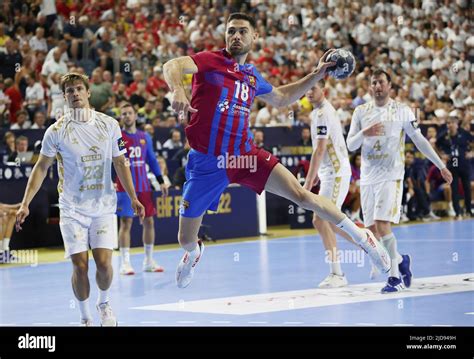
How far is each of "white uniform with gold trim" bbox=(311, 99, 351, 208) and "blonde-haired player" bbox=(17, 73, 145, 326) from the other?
3.58 m

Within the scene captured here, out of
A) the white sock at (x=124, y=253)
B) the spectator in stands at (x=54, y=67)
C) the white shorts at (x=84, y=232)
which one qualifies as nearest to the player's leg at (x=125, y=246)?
the white sock at (x=124, y=253)

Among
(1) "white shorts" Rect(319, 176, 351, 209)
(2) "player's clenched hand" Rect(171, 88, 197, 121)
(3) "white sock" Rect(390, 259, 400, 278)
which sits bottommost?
(3) "white sock" Rect(390, 259, 400, 278)

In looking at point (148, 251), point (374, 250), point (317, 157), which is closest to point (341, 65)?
point (374, 250)

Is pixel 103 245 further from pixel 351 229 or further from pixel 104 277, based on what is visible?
pixel 351 229

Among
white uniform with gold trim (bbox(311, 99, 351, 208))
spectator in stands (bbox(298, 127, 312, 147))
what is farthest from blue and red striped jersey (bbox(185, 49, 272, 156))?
spectator in stands (bbox(298, 127, 312, 147))

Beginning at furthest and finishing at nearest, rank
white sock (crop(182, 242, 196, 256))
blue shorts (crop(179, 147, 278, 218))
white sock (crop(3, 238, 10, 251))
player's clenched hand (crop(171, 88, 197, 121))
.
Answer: white sock (crop(3, 238, 10, 251))
white sock (crop(182, 242, 196, 256))
blue shorts (crop(179, 147, 278, 218))
player's clenched hand (crop(171, 88, 197, 121))

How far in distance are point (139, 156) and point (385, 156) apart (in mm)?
4119

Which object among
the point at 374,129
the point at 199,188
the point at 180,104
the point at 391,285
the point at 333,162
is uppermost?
the point at 180,104

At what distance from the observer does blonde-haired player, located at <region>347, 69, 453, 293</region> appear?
10.7 meters

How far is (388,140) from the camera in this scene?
10867 millimetres

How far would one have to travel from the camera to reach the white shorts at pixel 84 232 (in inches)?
318

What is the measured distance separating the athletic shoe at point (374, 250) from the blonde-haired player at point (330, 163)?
216 centimetres

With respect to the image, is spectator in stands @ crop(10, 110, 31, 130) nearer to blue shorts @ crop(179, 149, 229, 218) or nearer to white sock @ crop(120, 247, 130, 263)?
Answer: white sock @ crop(120, 247, 130, 263)

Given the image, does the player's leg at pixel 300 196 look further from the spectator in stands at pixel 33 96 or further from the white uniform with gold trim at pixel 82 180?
the spectator in stands at pixel 33 96
